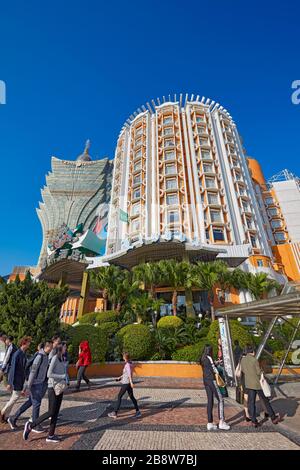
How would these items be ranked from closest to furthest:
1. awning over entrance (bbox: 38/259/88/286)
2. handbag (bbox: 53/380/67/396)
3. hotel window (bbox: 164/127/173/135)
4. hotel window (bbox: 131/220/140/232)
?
handbag (bbox: 53/380/67/396)
awning over entrance (bbox: 38/259/88/286)
hotel window (bbox: 131/220/140/232)
hotel window (bbox: 164/127/173/135)

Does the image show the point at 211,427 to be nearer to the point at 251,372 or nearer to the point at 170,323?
the point at 251,372

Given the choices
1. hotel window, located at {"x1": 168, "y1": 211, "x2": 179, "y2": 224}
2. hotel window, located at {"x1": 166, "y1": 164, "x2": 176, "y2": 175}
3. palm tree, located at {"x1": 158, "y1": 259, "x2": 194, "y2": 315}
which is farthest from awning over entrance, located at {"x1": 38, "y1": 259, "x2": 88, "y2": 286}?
hotel window, located at {"x1": 166, "y1": 164, "x2": 176, "y2": 175}

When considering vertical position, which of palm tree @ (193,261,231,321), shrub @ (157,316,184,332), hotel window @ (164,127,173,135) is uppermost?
hotel window @ (164,127,173,135)

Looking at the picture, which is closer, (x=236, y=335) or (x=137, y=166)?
(x=236, y=335)

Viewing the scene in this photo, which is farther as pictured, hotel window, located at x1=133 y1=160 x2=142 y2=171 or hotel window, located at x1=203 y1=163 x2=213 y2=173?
hotel window, located at x1=133 y1=160 x2=142 y2=171

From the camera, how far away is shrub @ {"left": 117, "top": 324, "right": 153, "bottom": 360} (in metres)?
14.2

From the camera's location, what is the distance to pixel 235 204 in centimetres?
3878

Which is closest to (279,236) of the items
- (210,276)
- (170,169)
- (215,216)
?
(215,216)

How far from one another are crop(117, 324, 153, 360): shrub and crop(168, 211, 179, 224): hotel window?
23.8 meters

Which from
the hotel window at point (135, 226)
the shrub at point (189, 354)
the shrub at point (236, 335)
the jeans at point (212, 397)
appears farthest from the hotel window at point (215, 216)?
the jeans at point (212, 397)

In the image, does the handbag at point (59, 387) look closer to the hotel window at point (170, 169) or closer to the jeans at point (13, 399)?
the jeans at point (13, 399)

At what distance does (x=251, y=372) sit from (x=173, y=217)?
107 ft

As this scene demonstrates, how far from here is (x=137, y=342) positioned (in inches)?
567

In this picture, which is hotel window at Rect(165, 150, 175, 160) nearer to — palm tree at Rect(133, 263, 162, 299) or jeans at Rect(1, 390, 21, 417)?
palm tree at Rect(133, 263, 162, 299)
